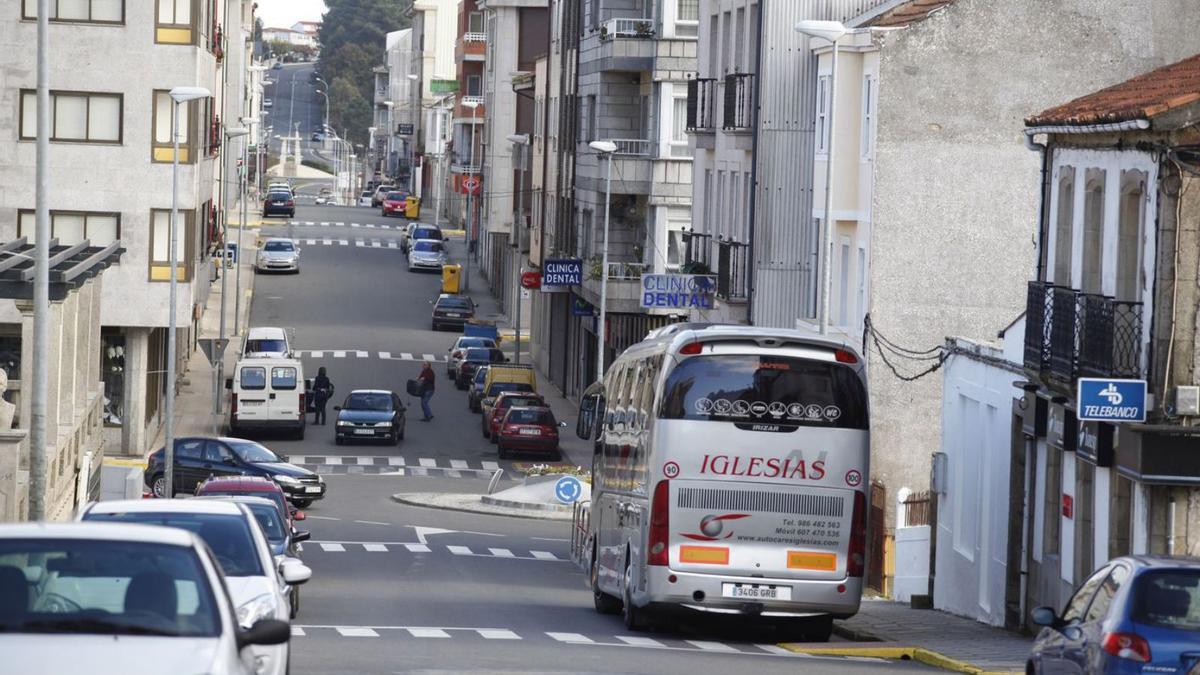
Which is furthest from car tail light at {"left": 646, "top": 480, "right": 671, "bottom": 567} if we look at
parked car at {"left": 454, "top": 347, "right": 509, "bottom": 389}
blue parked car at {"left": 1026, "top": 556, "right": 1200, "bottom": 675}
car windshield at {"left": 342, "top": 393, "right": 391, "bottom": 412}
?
parked car at {"left": 454, "top": 347, "right": 509, "bottom": 389}

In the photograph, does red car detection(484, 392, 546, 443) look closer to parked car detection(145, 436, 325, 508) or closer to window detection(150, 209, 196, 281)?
window detection(150, 209, 196, 281)

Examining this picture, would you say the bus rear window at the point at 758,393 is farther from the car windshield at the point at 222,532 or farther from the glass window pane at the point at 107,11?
the glass window pane at the point at 107,11

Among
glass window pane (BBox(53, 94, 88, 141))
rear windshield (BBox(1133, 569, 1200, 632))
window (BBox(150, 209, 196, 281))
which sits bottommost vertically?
rear windshield (BBox(1133, 569, 1200, 632))

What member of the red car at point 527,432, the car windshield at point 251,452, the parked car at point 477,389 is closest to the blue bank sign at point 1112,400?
the car windshield at point 251,452

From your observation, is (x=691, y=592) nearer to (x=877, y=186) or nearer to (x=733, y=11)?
(x=877, y=186)

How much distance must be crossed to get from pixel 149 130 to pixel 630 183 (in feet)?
45.9

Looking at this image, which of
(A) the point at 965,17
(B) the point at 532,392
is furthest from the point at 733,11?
(B) the point at 532,392

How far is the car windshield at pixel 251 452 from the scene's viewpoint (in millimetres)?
46000

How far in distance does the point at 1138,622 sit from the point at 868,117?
25.7 meters

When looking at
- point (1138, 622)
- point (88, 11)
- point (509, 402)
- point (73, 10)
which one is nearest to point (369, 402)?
point (509, 402)

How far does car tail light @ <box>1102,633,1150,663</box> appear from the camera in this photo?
12719mm

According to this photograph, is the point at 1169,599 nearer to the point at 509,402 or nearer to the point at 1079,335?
the point at 1079,335

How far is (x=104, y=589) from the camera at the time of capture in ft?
34.2

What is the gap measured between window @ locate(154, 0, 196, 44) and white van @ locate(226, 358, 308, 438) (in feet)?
30.6
